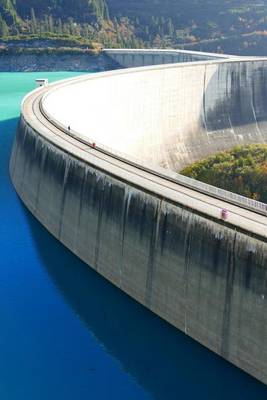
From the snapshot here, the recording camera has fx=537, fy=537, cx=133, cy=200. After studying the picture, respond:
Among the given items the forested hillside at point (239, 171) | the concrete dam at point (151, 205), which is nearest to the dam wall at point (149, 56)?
the concrete dam at point (151, 205)

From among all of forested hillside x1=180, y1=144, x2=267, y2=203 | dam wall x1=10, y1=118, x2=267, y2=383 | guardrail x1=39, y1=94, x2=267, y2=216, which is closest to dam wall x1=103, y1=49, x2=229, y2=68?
forested hillside x1=180, y1=144, x2=267, y2=203

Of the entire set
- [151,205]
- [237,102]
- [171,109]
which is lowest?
[237,102]

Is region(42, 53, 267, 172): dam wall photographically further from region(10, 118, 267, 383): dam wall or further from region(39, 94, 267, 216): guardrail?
region(10, 118, 267, 383): dam wall

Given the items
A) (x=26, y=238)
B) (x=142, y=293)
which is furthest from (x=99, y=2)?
(x=142, y=293)

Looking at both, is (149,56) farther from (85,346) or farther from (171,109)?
(85,346)

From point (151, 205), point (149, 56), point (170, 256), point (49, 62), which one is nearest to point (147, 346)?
point (170, 256)

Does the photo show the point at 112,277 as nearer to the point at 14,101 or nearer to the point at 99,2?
the point at 14,101
